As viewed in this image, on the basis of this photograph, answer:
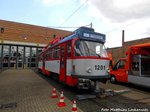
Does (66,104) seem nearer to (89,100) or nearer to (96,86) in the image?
(89,100)

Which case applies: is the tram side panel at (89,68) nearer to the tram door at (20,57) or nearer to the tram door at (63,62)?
the tram door at (63,62)

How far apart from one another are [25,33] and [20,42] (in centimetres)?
219

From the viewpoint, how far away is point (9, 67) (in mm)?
29938

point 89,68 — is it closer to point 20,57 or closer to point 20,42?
point 20,42

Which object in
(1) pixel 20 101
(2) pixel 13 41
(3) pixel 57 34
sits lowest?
(1) pixel 20 101

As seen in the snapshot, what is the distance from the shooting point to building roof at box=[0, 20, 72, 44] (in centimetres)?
2931

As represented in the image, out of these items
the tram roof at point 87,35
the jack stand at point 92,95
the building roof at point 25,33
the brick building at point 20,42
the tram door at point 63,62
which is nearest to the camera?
the jack stand at point 92,95

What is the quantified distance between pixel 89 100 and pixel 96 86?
0.91 meters

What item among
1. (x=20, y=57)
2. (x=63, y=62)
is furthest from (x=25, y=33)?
(x=63, y=62)

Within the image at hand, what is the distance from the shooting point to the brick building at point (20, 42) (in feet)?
95.7

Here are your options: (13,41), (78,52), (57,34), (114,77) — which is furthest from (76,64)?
(57,34)

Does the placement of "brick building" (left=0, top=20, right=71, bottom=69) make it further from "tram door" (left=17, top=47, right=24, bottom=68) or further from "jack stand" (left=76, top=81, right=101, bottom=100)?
"jack stand" (left=76, top=81, right=101, bottom=100)

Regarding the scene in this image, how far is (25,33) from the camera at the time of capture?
31031 millimetres

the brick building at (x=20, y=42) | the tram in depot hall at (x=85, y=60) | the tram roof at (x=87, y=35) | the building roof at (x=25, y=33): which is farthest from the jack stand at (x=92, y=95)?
the building roof at (x=25, y=33)
